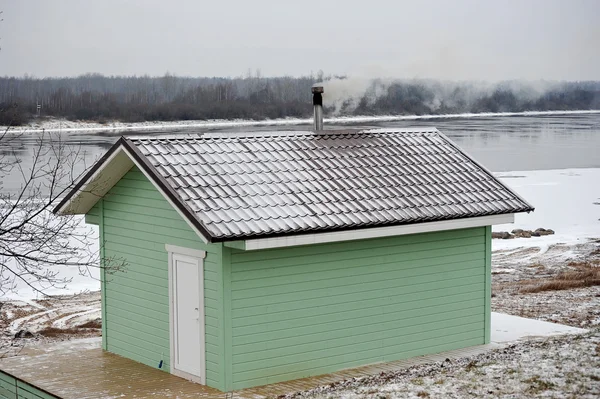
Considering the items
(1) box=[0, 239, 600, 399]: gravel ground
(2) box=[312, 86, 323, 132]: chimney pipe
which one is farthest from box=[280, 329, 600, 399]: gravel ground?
(2) box=[312, 86, 323, 132]: chimney pipe

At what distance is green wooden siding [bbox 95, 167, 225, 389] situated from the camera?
1151cm

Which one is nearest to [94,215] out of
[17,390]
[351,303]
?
[17,390]

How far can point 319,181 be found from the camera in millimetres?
12625

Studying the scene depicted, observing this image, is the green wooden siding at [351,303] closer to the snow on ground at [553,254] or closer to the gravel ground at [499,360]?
the gravel ground at [499,360]

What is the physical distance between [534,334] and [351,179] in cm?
470

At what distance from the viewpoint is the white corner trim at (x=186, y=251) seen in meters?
11.6

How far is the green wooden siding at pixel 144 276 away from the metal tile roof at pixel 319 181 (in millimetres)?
683

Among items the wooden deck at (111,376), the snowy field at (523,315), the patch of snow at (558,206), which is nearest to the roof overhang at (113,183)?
the wooden deck at (111,376)

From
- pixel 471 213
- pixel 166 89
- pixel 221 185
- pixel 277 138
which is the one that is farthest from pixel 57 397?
pixel 166 89

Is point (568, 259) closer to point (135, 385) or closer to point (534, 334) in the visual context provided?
point (534, 334)

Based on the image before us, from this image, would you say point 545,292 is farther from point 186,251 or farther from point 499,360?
point 186,251

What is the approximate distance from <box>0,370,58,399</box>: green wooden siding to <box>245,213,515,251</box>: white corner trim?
141 inches

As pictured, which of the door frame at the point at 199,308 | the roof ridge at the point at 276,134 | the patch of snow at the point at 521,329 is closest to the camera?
the door frame at the point at 199,308

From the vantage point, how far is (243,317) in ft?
37.6
